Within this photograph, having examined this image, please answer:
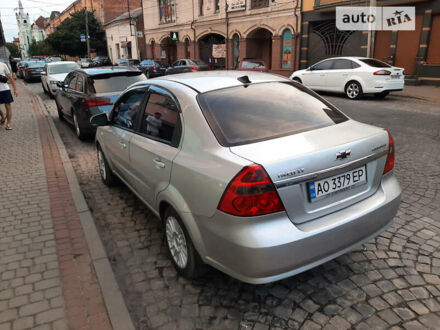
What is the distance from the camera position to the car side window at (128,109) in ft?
12.5

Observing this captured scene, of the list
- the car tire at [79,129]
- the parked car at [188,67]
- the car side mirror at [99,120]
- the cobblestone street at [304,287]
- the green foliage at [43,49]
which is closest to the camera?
the cobblestone street at [304,287]

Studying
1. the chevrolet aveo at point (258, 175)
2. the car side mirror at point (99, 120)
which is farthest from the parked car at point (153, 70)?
the chevrolet aveo at point (258, 175)

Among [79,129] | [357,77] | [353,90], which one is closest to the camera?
[79,129]

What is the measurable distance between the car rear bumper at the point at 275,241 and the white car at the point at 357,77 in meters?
11.4

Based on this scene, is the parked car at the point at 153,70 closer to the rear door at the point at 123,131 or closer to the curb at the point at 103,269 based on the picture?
the curb at the point at 103,269

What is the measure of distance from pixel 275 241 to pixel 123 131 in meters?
2.48

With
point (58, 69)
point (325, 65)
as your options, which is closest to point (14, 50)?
point (58, 69)

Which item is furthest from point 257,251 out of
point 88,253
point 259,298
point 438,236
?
point 438,236

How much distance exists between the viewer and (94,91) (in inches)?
292

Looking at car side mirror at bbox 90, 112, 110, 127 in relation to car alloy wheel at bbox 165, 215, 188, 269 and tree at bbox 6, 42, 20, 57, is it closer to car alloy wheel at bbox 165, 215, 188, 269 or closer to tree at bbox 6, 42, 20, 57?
car alloy wheel at bbox 165, 215, 188, 269

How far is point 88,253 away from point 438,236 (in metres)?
3.45

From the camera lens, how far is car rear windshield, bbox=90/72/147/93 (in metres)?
7.46
